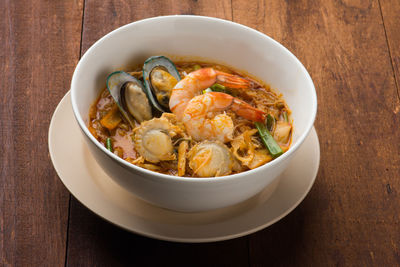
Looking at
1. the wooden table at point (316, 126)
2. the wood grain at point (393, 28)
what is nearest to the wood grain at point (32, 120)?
the wooden table at point (316, 126)

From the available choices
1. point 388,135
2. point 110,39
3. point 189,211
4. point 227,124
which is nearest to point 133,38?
point 110,39

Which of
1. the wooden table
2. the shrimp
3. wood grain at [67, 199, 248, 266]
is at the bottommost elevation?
wood grain at [67, 199, 248, 266]

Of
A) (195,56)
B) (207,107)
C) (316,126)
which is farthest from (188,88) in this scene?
(316,126)

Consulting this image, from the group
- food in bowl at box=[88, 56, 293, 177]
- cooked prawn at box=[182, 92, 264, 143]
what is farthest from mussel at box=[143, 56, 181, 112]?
cooked prawn at box=[182, 92, 264, 143]

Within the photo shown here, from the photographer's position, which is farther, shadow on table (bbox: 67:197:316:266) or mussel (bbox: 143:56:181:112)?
mussel (bbox: 143:56:181:112)

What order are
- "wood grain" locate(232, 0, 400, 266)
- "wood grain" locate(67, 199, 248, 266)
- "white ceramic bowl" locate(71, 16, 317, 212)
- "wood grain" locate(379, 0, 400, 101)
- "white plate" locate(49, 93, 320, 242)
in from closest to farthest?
"white ceramic bowl" locate(71, 16, 317, 212) → "white plate" locate(49, 93, 320, 242) → "wood grain" locate(67, 199, 248, 266) → "wood grain" locate(232, 0, 400, 266) → "wood grain" locate(379, 0, 400, 101)

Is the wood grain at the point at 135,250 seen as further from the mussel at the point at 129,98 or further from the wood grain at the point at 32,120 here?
the mussel at the point at 129,98

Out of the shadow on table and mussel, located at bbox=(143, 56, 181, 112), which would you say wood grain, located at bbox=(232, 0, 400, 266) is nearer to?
the shadow on table

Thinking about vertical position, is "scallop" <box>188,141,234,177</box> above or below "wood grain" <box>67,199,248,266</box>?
above
